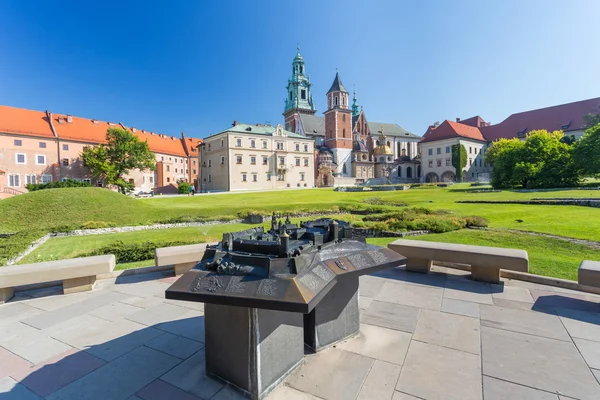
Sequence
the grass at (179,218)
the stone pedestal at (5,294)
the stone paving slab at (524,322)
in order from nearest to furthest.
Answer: the stone paving slab at (524,322) → the stone pedestal at (5,294) → the grass at (179,218)

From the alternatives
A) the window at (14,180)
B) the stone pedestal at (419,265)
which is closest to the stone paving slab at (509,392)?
the stone pedestal at (419,265)

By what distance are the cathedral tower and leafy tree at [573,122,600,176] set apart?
44.1 m

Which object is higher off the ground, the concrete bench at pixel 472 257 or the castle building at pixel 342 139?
the castle building at pixel 342 139

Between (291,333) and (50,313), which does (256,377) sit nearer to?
(291,333)

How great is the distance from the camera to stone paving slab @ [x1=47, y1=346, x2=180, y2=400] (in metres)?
2.85

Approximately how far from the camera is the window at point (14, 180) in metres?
39.5

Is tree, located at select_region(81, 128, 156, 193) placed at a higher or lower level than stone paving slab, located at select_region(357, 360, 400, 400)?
higher

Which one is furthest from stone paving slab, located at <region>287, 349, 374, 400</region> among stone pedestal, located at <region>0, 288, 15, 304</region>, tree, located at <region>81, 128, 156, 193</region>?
tree, located at <region>81, 128, 156, 193</region>

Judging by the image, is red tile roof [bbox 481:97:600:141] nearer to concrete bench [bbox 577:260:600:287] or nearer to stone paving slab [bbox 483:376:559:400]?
concrete bench [bbox 577:260:600:287]

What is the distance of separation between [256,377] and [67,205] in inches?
936

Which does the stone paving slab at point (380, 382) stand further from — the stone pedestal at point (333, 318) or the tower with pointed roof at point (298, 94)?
the tower with pointed roof at point (298, 94)

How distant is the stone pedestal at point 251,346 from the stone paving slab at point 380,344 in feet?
3.09

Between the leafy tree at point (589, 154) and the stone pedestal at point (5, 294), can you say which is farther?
the leafy tree at point (589, 154)

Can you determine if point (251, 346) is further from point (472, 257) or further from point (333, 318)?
point (472, 257)
